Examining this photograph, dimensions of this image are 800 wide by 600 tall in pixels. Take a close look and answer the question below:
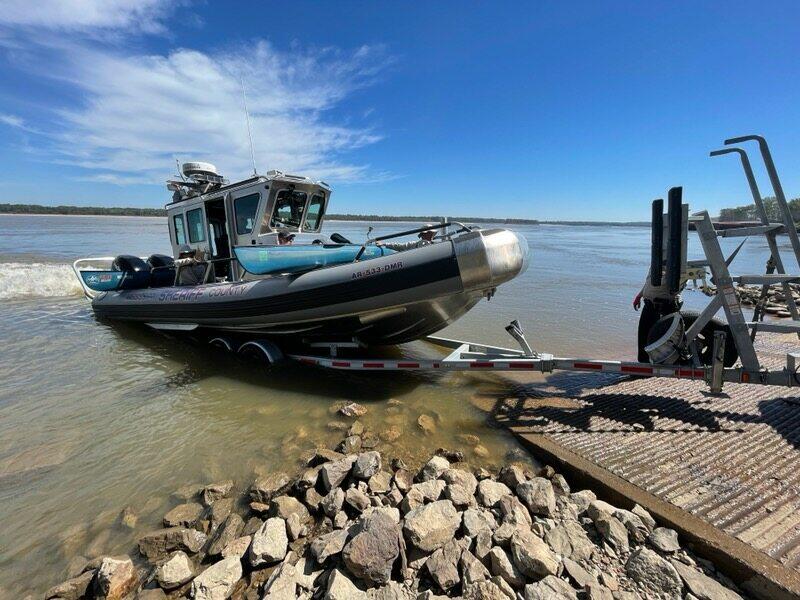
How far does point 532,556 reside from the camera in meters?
1.91

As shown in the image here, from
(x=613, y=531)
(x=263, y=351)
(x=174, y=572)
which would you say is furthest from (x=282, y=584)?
(x=263, y=351)

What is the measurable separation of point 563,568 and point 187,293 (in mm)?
5904

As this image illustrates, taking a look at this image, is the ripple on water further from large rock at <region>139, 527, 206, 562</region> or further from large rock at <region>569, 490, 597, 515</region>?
large rock at <region>569, 490, 597, 515</region>

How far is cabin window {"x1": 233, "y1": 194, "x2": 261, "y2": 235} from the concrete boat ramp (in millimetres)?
4326

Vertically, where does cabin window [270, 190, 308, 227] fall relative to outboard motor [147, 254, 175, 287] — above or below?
above

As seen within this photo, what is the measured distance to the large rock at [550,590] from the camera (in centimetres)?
175

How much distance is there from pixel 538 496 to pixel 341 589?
133cm

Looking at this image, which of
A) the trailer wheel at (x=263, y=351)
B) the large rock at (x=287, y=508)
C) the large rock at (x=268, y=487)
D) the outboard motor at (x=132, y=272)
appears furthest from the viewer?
the outboard motor at (x=132, y=272)

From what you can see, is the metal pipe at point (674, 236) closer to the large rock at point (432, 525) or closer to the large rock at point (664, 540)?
the large rock at point (664, 540)

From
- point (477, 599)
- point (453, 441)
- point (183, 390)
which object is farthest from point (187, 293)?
point (477, 599)

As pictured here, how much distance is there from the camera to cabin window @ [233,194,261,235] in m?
5.73

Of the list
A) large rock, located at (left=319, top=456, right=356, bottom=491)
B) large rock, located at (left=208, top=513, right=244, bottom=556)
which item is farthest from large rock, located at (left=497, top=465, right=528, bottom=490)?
large rock, located at (left=208, top=513, right=244, bottom=556)

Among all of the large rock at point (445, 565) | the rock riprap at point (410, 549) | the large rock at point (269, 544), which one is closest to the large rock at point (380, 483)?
the rock riprap at point (410, 549)

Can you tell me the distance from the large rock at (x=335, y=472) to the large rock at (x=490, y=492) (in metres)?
0.96
